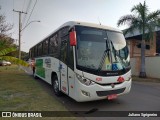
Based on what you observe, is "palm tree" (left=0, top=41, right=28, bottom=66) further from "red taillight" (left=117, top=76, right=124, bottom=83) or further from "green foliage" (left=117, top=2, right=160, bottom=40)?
"green foliage" (left=117, top=2, right=160, bottom=40)

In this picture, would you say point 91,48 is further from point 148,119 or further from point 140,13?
point 140,13

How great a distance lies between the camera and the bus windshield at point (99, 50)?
6.33m

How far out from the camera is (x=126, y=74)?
6.91 m

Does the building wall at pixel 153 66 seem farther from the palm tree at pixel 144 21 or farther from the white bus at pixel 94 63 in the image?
the white bus at pixel 94 63

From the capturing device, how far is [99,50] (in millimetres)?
6531

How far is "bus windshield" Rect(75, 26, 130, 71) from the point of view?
6328 millimetres

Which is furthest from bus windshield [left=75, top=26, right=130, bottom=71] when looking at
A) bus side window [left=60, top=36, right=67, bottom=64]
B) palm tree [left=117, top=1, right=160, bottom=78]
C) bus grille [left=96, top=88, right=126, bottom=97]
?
palm tree [left=117, top=1, right=160, bottom=78]

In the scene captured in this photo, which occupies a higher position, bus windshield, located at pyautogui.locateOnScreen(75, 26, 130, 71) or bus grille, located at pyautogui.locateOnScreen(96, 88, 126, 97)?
bus windshield, located at pyautogui.locateOnScreen(75, 26, 130, 71)

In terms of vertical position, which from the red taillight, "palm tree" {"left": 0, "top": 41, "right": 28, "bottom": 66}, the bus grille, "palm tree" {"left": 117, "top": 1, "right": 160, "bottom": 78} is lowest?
the bus grille

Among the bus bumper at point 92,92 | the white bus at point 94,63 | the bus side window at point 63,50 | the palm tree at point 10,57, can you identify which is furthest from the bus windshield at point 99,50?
the palm tree at point 10,57

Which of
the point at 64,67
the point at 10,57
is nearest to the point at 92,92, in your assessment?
the point at 64,67

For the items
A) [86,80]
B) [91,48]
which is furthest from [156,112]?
[91,48]

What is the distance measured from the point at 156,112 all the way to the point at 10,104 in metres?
5.56

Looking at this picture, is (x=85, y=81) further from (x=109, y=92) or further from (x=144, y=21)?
(x=144, y=21)
